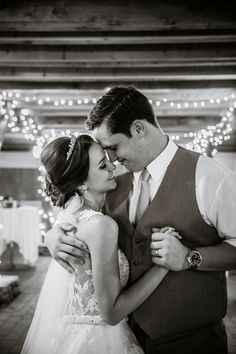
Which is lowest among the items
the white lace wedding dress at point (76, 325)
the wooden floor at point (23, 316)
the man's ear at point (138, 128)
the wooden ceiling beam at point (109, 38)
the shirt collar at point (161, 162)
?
the wooden floor at point (23, 316)

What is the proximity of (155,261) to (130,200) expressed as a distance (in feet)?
1.32

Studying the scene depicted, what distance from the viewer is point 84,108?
7359 millimetres

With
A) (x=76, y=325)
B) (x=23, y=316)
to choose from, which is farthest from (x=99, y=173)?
(x=23, y=316)

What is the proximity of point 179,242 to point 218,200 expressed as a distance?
0.24 m

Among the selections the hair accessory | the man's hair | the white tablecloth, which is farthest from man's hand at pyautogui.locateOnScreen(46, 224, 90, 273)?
the white tablecloth

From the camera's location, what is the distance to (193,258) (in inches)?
64.2

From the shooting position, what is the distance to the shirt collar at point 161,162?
1843 millimetres

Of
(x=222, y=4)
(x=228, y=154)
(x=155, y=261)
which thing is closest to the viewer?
(x=155, y=261)

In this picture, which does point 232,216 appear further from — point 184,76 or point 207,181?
point 184,76

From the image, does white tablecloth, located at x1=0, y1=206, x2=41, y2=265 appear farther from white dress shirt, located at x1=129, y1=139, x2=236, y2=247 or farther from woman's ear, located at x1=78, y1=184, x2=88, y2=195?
white dress shirt, located at x1=129, y1=139, x2=236, y2=247

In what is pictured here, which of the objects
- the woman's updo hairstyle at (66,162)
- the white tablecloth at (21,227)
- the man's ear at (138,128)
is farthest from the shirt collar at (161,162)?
the white tablecloth at (21,227)

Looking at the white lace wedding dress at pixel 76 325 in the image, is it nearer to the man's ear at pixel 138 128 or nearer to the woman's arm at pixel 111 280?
the woman's arm at pixel 111 280

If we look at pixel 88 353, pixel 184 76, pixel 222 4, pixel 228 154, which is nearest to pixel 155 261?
pixel 88 353

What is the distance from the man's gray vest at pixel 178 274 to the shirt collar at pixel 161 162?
0.07m
